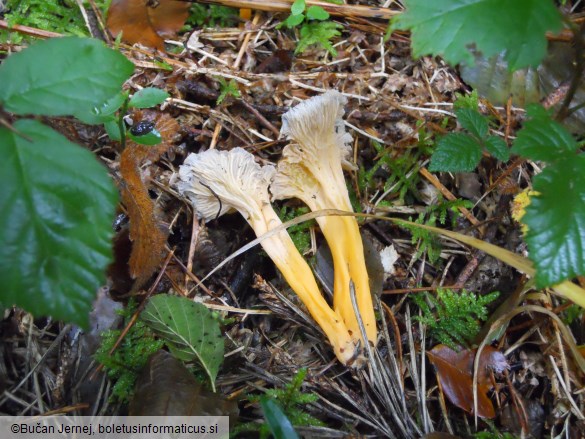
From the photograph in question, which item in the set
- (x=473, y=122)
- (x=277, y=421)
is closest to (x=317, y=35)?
(x=473, y=122)

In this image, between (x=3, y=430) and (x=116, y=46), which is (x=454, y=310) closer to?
(x=3, y=430)

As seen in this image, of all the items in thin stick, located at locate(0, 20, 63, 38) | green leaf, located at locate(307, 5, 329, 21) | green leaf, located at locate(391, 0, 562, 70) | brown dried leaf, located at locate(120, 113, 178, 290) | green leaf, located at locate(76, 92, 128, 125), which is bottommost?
brown dried leaf, located at locate(120, 113, 178, 290)

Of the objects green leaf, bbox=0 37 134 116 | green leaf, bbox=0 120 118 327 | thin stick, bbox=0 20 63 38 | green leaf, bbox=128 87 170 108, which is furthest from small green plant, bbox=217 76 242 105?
green leaf, bbox=0 120 118 327

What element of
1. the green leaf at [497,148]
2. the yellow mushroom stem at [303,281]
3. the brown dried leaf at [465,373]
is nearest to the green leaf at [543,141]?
the green leaf at [497,148]

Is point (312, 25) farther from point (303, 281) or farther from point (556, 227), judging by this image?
point (556, 227)

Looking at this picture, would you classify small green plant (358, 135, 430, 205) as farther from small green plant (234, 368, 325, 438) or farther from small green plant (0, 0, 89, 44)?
small green plant (0, 0, 89, 44)

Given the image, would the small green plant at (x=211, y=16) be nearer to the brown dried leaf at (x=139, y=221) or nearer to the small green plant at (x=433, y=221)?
the brown dried leaf at (x=139, y=221)
